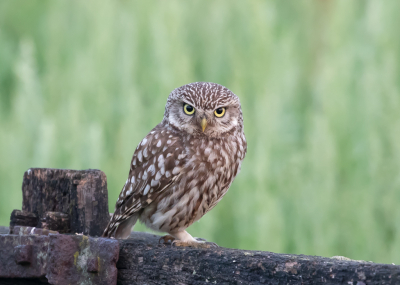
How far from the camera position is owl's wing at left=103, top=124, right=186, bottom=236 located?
1721 millimetres

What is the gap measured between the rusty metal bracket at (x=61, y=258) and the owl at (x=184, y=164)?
584 mm

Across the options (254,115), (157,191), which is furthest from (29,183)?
(254,115)

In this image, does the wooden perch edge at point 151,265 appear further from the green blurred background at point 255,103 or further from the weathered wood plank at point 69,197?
the green blurred background at point 255,103

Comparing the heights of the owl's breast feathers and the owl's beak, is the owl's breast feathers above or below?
below

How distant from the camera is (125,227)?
185 cm

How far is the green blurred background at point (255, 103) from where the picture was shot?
9.25 feet

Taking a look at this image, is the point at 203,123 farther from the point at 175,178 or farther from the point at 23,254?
the point at 23,254

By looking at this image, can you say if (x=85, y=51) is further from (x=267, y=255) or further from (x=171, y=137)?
(x=267, y=255)

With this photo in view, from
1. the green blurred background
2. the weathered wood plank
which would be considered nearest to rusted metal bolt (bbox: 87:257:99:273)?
the weathered wood plank

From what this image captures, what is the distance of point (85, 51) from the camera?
11.0 feet

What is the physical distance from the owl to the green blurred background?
3.20ft

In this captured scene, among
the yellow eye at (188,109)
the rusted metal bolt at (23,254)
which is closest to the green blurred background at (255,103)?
the yellow eye at (188,109)

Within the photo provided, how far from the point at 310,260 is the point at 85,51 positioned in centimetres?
281

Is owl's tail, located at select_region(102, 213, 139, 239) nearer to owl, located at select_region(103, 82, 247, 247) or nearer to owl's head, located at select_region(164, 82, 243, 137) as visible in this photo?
owl, located at select_region(103, 82, 247, 247)
